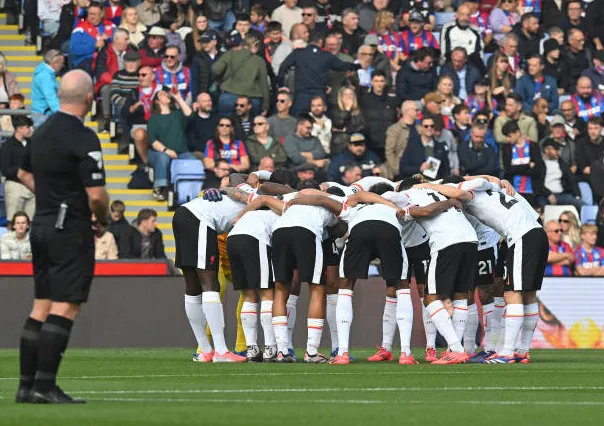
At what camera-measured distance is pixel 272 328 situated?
17469 millimetres

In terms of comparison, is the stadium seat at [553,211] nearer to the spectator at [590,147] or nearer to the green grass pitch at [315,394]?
the spectator at [590,147]

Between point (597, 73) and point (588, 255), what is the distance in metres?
6.24

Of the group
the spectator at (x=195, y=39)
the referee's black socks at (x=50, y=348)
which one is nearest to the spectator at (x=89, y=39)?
Answer: the spectator at (x=195, y=39)

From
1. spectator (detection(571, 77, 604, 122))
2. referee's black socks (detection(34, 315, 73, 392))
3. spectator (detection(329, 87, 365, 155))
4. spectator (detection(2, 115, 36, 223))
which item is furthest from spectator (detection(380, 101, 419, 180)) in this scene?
referee's black socks (detection(34, 315, 73, 392))

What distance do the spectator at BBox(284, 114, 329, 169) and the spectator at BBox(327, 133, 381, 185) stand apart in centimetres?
22

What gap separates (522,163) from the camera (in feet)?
86.4

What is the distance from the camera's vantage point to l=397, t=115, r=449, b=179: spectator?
25.4 m

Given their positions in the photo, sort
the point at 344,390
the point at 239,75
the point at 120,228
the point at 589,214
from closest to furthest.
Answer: the point at 344,390
the point at 120,228
the point at 239,75
the point at 589,214

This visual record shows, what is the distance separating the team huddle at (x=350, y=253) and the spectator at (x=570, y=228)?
24.5 ft

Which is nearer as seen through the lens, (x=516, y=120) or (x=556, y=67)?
(x=516, y=120)

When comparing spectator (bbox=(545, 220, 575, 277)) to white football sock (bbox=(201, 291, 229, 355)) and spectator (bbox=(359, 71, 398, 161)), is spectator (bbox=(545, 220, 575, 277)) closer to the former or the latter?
spectator (bbox=(359, 71, 398, 161))

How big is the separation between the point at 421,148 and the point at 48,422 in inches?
638

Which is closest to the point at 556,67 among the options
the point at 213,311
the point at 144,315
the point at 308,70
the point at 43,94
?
the point at 308,70

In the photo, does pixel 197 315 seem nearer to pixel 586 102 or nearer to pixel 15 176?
pixel 15 176
